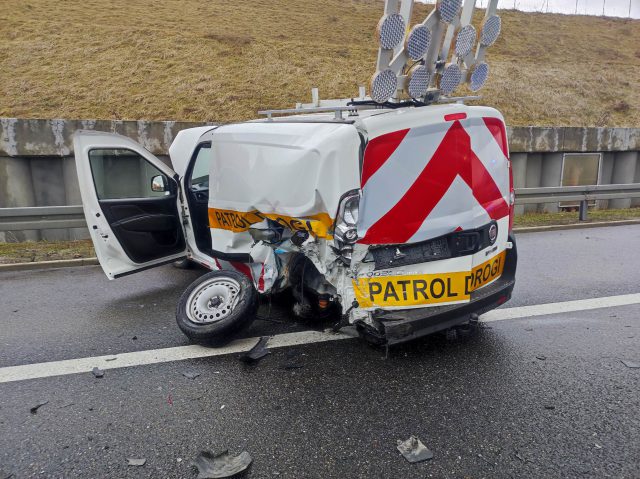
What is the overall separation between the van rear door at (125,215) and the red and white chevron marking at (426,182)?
A: 2.89m

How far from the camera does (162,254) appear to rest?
523cm

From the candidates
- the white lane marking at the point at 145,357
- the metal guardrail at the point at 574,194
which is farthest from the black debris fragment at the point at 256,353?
the metal guardrail at the point at 574,194

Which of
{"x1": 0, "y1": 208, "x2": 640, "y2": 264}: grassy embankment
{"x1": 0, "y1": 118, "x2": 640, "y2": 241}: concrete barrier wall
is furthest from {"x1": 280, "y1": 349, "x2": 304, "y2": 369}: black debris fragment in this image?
{"x1": 0, "y1": 118, "x2": 640, "y2": 241}: concrete barrier wall

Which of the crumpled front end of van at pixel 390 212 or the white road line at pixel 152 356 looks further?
the white road line at pixel 152 356

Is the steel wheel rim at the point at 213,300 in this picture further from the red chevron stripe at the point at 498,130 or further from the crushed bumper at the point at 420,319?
the red chevron stripe at the point at 498,130

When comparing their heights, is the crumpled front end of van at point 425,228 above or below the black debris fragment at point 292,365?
above

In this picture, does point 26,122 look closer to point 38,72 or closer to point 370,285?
point 38,72

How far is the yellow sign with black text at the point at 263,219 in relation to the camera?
3.13 m

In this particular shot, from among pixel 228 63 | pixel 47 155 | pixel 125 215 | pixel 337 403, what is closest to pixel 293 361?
pixel 337 403

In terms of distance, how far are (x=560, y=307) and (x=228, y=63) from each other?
12406mm

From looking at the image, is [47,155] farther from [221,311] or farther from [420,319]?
[420,319]

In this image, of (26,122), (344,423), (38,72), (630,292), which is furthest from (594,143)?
(38,72)

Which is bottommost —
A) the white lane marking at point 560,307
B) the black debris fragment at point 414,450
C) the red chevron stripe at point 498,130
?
the white lane marking at point 560,307

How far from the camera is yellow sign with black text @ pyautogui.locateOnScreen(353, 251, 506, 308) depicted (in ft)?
10.1
